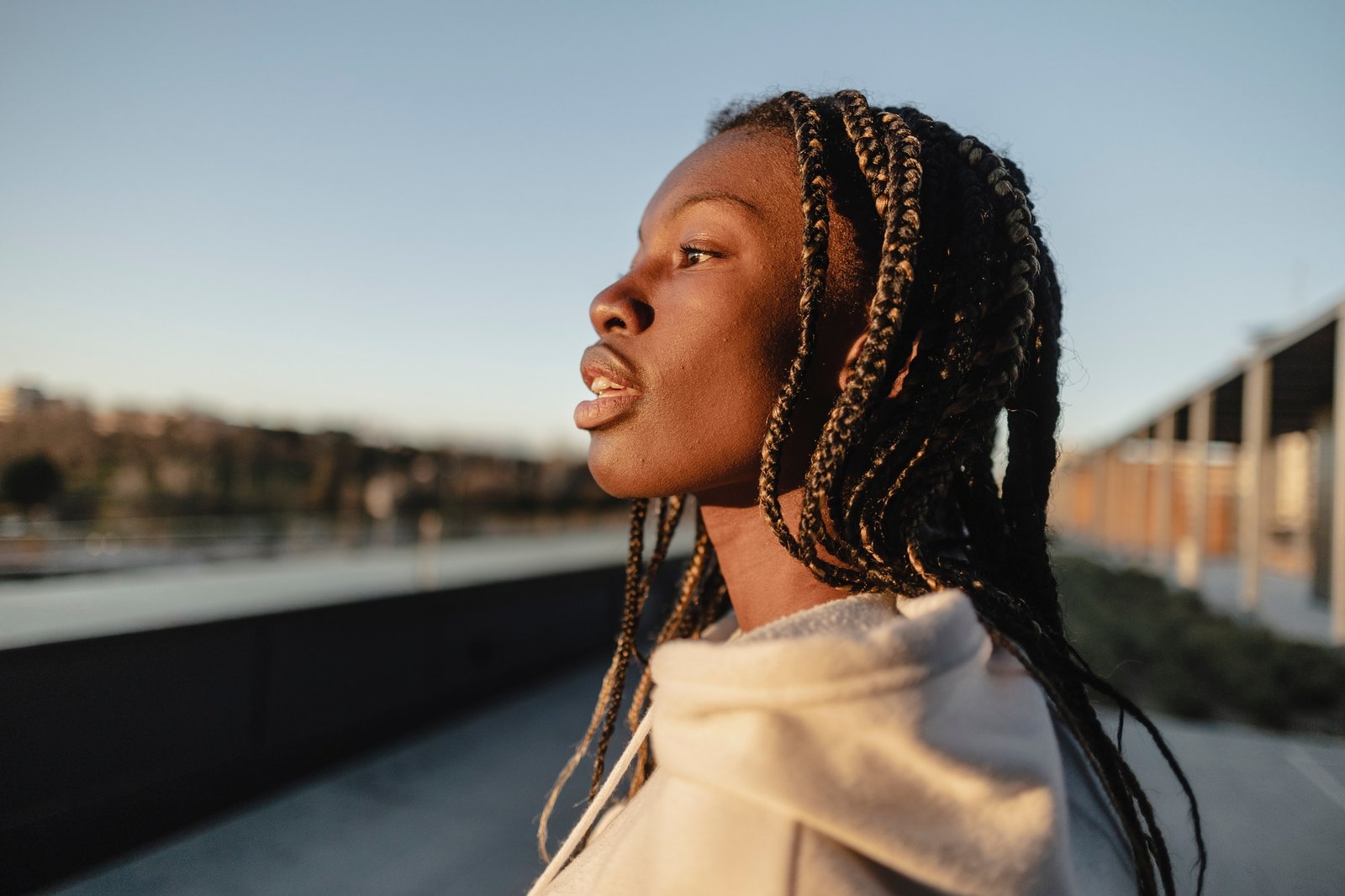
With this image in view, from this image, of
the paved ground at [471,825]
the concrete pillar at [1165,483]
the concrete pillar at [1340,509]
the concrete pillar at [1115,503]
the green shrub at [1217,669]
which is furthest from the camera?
the concrete pillar at [1115,503]

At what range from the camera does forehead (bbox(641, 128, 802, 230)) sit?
127 centimetres

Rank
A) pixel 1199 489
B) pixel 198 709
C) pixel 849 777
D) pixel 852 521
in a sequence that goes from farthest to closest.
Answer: pixel 1199 489 < pixel 198 709 < pixel 852 521 < pixel 849 777

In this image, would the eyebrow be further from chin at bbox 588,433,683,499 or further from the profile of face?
chin at bbox 588,433,683,499

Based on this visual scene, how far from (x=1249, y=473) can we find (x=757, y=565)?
12.3m

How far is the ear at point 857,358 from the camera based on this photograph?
116 cm

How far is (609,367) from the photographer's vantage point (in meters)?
1.23

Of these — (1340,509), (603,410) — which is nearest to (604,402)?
(603,410)

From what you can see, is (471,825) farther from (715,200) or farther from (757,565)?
(715,200)

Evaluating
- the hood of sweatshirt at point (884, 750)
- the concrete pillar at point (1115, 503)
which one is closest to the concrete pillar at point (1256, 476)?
the hood of sweatshirt at point (884, 750)

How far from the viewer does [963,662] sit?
746mm

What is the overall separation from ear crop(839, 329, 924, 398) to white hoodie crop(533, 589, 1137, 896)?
1.49 ft

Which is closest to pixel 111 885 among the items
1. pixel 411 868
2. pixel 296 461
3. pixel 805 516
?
pixel 411 868

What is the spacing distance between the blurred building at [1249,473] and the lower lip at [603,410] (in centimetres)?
83

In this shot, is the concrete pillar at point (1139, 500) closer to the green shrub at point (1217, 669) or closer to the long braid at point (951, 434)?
the green shrub at point (1217, 669)
